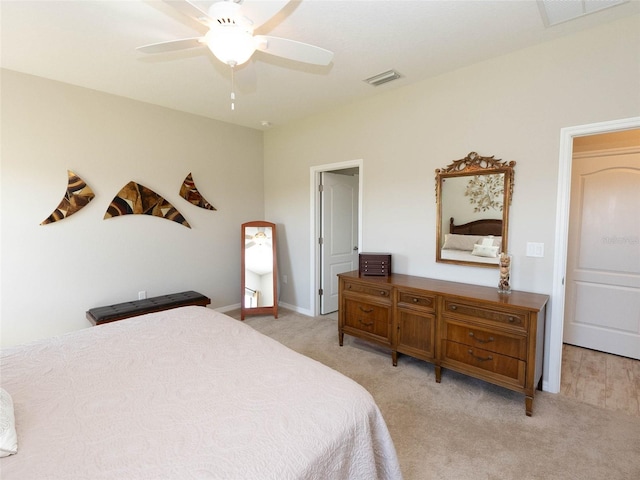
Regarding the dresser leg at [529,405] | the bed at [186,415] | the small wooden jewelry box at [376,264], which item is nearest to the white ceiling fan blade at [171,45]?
the bed at [186,415]

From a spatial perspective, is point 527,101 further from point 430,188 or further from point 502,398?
point 502,398

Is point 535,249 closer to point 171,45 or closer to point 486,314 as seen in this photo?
point 486,314

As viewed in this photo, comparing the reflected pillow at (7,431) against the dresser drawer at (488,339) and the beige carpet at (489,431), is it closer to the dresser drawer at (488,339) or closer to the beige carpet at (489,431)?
the beige carpet at (489,431)

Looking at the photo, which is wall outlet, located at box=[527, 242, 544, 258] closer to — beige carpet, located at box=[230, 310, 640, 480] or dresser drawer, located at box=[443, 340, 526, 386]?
dresser drawer, located at box=[443, 340, 526, 386]

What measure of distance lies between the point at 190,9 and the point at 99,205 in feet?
8.64

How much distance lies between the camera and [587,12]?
201 centimetres

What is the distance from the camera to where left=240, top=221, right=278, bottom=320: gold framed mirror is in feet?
14.1

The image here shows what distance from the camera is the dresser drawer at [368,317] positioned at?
2.93 metres

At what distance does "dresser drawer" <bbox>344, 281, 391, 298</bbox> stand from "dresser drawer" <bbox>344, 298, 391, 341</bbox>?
0.10 meters

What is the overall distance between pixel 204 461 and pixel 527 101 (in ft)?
10.1

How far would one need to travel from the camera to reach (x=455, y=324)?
2482mm

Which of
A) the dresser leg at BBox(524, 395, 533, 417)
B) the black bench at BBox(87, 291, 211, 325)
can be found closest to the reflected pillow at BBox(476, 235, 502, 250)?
the dresser leg at BBox(524, 395, 533, 417)

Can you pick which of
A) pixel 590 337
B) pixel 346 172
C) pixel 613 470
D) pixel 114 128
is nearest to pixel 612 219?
pixel 590 337

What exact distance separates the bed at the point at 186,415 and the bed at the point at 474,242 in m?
1.96
